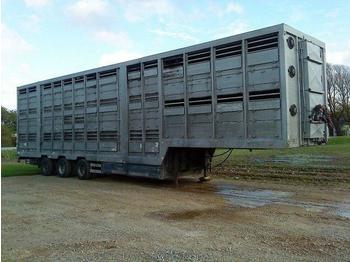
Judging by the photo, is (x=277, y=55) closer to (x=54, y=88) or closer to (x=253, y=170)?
(x=253, y=170)

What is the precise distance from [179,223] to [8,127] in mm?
63779

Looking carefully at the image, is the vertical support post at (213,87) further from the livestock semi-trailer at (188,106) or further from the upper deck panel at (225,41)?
the upper deck panel at (225,41)

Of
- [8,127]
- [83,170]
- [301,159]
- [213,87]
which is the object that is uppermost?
[8,127]

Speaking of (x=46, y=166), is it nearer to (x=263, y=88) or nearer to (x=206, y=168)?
(x=206, y=168)

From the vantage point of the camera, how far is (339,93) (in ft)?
225

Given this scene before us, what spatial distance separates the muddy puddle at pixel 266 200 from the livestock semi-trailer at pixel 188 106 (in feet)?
4.33

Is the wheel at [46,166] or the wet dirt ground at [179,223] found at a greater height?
the wheel at [46,166]

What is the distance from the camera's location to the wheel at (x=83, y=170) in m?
15.8

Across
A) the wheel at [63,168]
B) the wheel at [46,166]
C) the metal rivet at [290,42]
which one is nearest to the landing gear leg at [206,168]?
the metal rivet at [290,42]

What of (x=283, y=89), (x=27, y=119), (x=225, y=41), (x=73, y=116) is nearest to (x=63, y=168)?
(x=73, y=116)

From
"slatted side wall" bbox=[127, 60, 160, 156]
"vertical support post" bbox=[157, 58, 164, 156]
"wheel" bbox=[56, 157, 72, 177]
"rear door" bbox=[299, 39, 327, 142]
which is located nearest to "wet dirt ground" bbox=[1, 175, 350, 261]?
"slatted side wall" bbox=[127, 60, 160, 156]

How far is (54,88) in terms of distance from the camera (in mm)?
17609

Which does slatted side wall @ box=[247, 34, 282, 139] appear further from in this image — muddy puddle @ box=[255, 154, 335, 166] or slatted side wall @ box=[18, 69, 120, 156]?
muddy puddle @ box=[255, 154, 335, 166]

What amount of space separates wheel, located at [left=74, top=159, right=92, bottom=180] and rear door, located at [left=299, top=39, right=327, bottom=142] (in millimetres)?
8437
